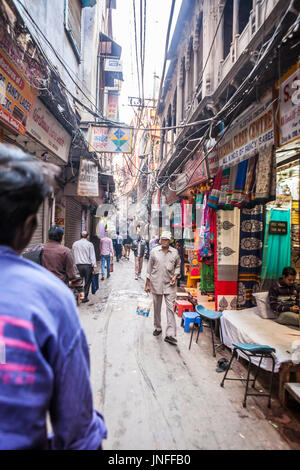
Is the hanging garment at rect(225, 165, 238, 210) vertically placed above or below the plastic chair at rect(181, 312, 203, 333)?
above

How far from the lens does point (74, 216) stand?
11891 mm

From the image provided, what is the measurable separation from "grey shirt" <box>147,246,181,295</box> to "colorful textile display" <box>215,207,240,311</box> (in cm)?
106

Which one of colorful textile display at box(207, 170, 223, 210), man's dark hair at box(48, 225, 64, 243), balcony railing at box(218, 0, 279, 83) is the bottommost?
man's dark hair at box(48, 225, 64, 243)

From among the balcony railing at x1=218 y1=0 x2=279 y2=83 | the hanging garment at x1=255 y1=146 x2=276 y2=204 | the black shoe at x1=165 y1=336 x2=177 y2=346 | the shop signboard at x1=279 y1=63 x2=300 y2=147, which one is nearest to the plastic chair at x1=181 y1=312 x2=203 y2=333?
the black shoe at x1=165 y1=336 x2=177 y2=346

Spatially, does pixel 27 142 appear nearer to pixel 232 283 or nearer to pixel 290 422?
pixel 232 283

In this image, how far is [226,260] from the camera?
5785 millimetres

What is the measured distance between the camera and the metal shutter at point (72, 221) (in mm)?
10508

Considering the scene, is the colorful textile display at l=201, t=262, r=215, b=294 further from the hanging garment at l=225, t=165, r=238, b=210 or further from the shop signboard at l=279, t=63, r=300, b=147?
the shop signboard at l=279, t=63, r=300, b=147

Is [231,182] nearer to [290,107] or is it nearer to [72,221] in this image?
[290,107]

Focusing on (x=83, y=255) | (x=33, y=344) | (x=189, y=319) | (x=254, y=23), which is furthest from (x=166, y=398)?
(x=254, y=23)

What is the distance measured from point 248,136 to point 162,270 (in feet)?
9.71

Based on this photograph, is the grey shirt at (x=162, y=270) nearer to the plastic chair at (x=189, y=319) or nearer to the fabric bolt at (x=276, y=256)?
the plastic chair at (x=189, y=319)

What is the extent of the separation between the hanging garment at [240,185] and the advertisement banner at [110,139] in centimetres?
381

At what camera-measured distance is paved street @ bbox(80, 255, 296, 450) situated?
101 inches
